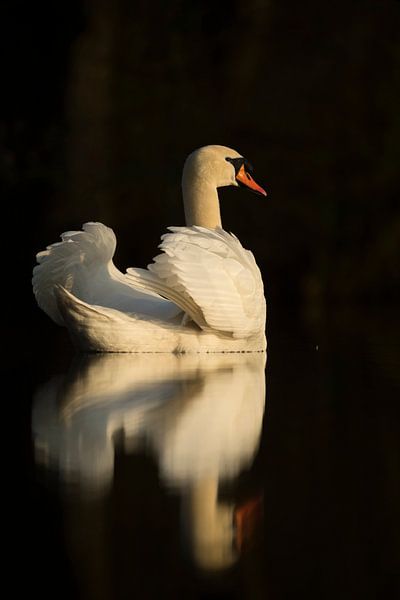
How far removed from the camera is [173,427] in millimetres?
4410

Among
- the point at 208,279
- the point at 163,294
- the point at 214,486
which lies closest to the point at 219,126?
the point at 208,279

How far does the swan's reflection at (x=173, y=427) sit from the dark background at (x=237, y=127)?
816 cm

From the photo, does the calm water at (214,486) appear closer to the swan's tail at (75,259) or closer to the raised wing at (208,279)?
the raised wing at (208,279)

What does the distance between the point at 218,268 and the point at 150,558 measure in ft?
14.4

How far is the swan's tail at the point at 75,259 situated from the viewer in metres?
7.48

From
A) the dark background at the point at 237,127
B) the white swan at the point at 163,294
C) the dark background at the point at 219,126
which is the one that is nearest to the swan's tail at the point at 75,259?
the white swan at the point at 163,294

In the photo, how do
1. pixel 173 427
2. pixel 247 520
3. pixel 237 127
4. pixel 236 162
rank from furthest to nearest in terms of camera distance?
1. pixel 237 127
2. pixel 236 162
3. pixel 173 427
4. pixel 247 520

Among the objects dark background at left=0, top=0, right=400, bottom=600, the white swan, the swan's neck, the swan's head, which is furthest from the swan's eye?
dark background at left=0, top=0, right=400, bottom=600

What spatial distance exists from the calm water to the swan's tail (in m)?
1.34

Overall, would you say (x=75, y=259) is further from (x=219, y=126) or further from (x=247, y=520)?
(x=219, y=126)

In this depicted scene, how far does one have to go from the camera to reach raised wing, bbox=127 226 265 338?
6.71m

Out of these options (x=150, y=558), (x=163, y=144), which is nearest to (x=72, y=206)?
(x=163, y=144)

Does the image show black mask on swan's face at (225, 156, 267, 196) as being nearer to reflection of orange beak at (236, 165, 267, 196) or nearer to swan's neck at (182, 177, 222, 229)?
reflection of orange beak at (236, 165, 267, 196)

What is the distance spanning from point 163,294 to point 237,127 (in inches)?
340
